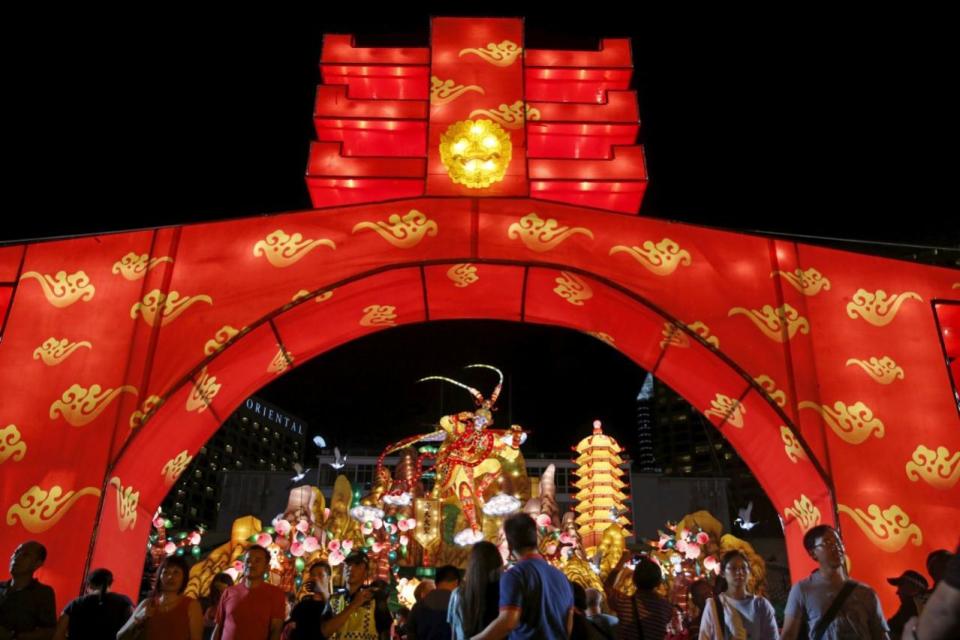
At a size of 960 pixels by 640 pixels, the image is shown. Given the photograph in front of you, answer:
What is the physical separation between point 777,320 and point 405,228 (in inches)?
140

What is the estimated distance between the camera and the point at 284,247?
22.6 feet

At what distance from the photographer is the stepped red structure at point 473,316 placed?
19.5 ft

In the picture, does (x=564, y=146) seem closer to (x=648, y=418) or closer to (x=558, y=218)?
(x=558, y=218)

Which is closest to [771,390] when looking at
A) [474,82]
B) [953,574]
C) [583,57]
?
[474,82]

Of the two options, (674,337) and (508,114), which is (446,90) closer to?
(508,114)

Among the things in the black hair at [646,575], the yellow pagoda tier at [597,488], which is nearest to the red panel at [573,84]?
the black hair at [646,575]

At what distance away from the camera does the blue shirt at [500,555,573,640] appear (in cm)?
276

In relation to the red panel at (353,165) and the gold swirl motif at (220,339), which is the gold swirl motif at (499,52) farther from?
the gold swirl motif at (220,339)

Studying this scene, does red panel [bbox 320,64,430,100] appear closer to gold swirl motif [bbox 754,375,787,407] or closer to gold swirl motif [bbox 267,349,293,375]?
gold swirl motif [bbox 267,349,293,375]

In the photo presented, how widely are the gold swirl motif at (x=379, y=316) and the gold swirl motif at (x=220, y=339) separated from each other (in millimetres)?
1549

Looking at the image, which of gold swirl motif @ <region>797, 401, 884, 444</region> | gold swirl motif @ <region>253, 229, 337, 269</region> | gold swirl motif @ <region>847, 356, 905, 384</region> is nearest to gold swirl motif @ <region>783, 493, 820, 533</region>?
gold swirl motif @ <region>797, 401, 884, 444</region>

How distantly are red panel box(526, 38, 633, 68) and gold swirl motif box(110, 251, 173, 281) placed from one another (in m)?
4.85

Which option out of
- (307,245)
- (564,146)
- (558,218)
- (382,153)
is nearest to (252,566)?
(307,245)

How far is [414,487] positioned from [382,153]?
31.3 feet
